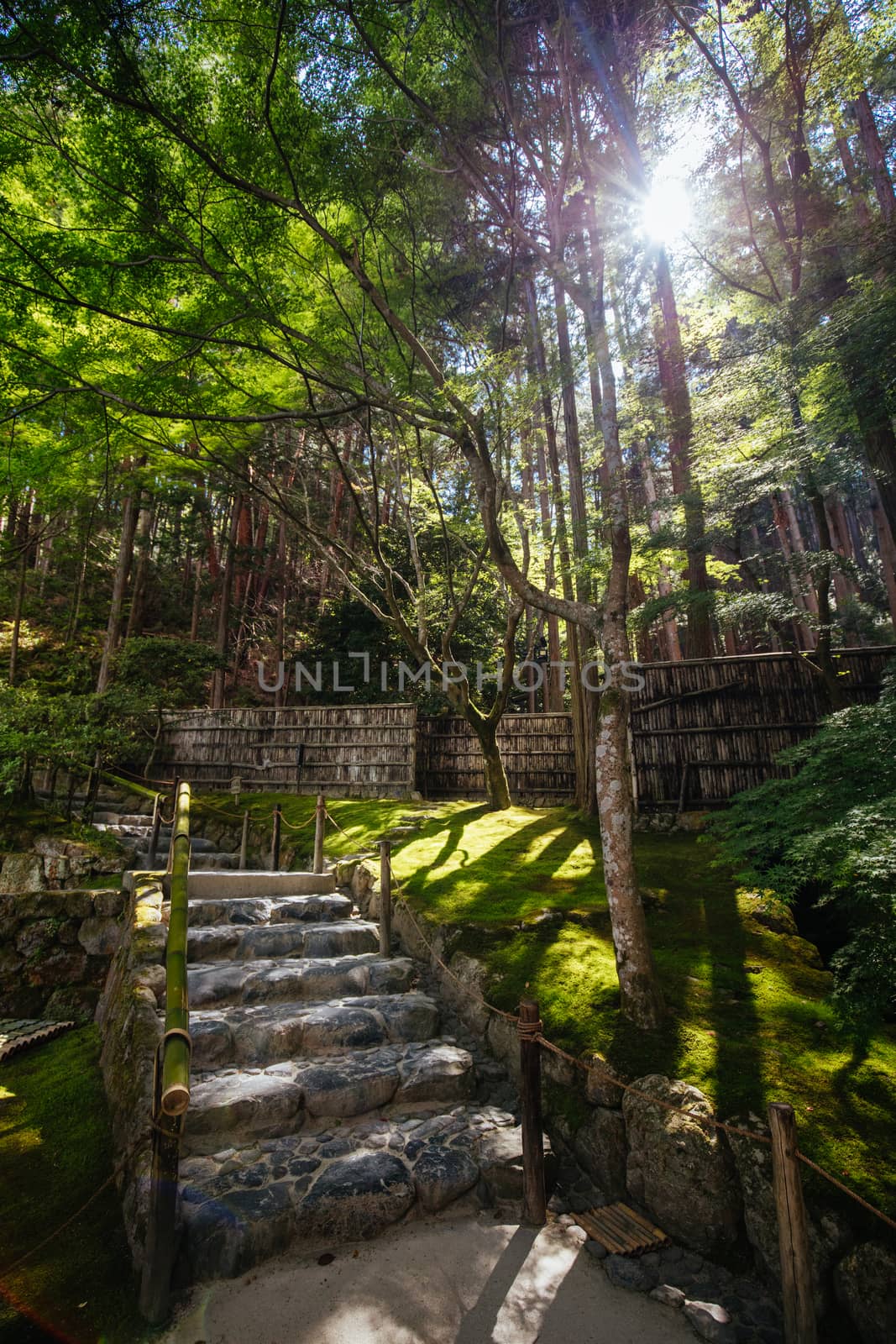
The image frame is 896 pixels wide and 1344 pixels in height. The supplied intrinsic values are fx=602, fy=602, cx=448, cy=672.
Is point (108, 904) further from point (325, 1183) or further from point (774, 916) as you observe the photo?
point (774, 916)

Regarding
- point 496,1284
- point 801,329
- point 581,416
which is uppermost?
point 581,416

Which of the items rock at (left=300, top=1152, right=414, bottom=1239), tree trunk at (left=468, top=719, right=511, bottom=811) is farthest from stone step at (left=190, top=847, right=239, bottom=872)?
rock at (left=300, top=1152, right=414, bottom=1239)

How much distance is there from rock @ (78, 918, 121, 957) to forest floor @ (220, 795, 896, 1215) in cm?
332

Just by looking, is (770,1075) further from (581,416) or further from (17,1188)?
(581,416)

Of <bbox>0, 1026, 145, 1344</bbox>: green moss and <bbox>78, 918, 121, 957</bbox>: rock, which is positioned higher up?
<bbox>78, 918, 121, 957</bbox>: rock

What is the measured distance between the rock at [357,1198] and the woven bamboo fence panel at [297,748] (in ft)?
28.1

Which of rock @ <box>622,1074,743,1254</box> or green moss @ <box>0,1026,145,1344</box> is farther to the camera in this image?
rock @ <box>622,1074,743,1254</box>

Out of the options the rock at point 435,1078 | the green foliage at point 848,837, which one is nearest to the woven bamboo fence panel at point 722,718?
the green foliage at point 848,837

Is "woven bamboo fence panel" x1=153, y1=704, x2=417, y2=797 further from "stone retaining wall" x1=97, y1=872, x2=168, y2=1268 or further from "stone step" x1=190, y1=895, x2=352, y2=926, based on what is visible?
"stone retaining wall" x1=97, y1=872, x2=168, y2=1268

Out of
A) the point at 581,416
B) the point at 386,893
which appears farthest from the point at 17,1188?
the point at 581,416

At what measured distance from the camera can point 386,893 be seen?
5.49 metres

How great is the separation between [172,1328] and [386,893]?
326cm

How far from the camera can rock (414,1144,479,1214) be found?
3043 mm

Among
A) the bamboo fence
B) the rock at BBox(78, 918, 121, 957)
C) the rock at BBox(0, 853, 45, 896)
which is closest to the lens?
the rock at BBox(78, 918, 121, 957)
